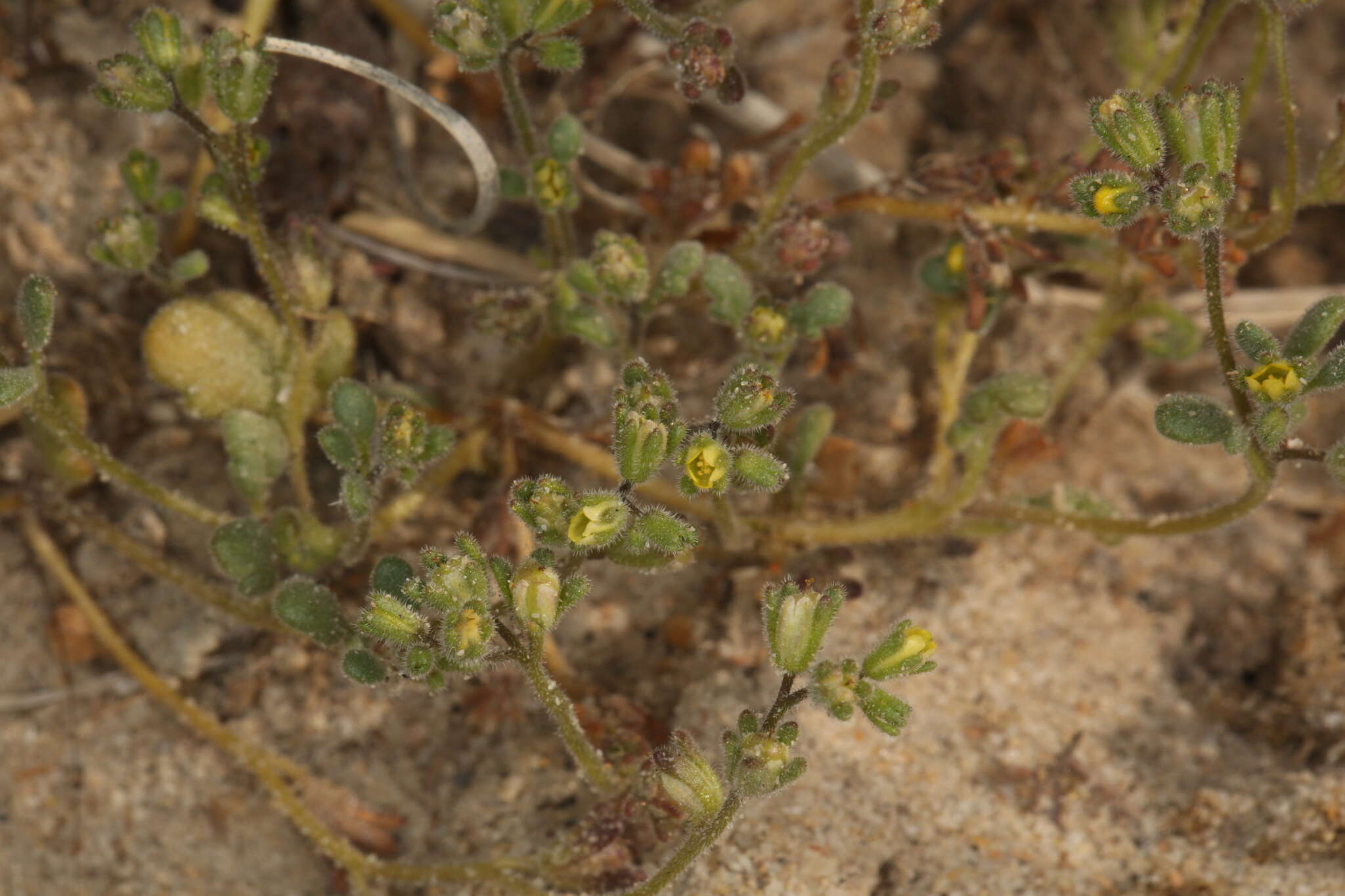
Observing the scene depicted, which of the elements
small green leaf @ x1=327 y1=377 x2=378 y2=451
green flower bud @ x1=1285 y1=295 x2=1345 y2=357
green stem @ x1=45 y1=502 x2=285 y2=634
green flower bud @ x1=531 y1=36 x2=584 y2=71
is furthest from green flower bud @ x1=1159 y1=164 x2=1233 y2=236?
green stem @ x1=45 y1=502 x2=285 y2=634

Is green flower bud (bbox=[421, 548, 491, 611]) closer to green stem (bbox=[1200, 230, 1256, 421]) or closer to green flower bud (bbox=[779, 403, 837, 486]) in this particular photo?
green flower bud (bbox=[779, 403, 837, 486])

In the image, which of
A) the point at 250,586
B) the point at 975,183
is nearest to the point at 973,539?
the point at 975,183

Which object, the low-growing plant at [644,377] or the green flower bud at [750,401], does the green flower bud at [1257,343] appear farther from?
the green flower bud at [750,401]

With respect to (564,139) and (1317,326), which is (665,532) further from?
(1317,326)

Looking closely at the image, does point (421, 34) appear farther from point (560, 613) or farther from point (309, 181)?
point (560, 613)

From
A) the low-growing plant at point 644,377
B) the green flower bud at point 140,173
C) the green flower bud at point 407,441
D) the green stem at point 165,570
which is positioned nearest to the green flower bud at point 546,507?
the low-growing plant at point 644,377

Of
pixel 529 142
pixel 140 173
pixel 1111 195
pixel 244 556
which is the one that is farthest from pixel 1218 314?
pixel 140 173
